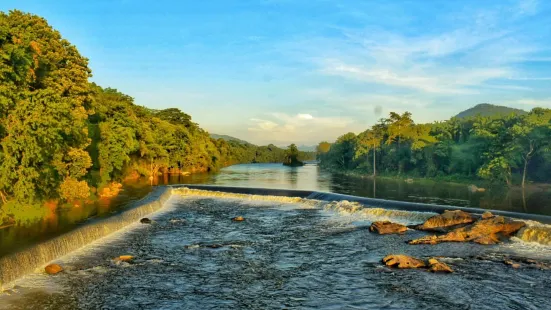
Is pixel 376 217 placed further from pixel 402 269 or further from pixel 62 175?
pixel 62 175

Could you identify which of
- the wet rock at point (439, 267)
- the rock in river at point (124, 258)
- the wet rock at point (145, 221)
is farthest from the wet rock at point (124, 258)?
the wet rock at point (439, 267)

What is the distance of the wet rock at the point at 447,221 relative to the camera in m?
27.8

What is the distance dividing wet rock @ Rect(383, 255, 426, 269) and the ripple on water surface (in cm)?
58

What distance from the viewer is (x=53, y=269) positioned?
61.4 ft

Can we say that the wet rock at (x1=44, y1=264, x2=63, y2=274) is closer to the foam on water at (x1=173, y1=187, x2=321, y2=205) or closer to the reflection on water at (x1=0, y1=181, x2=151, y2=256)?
the reflection on water at (x1=0, y1=181, x2=151, y2=256)

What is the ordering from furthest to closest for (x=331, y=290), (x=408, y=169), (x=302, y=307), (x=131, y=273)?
(x=408, y=169) → (x=131, y=273) → (x=331, y=290) → (x=302, y=307)

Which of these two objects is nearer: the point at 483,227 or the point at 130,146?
the point at 483,227

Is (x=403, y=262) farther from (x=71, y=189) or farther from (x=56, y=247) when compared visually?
(x=71, y=189)

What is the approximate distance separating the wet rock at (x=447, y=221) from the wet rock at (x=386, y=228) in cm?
172

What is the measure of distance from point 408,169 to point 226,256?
247 ft

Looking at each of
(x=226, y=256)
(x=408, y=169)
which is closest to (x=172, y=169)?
(x=408, y=169)

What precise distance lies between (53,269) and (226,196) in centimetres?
3010

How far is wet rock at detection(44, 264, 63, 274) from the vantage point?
18656 mm

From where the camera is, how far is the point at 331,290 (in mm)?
16750
